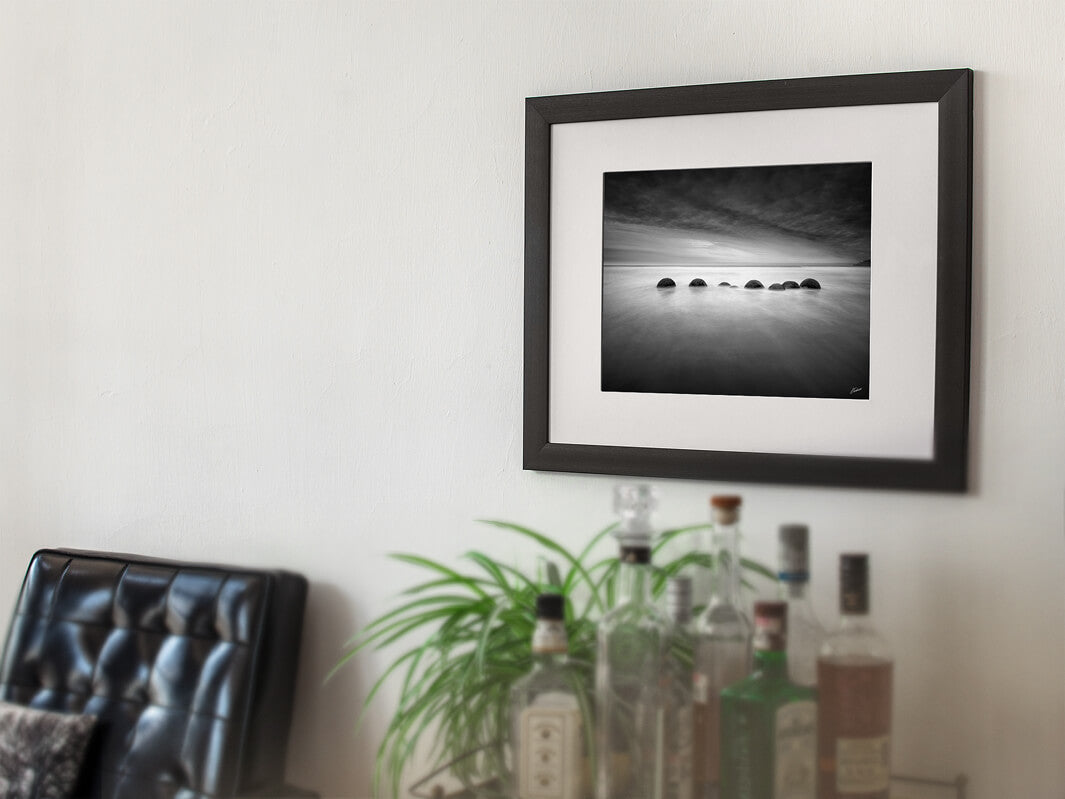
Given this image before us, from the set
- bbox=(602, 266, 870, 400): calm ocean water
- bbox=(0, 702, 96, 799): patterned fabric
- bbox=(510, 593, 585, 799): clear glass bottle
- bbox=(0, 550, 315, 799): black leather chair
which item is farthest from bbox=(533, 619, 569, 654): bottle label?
bbox=(0, 702, 96, 799): patterned fabric

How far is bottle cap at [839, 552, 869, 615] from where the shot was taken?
3.31ft

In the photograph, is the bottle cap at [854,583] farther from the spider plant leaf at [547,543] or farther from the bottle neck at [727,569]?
the spider plant leaf at [547,543]

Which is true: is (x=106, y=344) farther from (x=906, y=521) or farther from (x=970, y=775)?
(x=970, y=775)

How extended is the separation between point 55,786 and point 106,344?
62 cm

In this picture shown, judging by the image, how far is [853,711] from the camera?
983mm

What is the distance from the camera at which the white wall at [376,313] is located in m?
1.16

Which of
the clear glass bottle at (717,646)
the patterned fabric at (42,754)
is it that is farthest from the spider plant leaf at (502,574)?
the patterned fabric at (42,754)

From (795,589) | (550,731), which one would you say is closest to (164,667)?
(550,731)

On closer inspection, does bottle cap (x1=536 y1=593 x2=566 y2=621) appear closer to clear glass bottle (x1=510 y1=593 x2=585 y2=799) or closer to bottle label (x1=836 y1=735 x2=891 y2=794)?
clear glass bottle (x1=510 y1=593 x2=585 y2=799)

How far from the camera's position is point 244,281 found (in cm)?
148

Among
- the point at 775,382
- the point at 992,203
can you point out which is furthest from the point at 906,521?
the point at 992,203

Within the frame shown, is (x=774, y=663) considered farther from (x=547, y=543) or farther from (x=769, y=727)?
(x=547, y=543)

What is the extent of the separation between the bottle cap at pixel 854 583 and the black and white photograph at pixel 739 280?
250 mm

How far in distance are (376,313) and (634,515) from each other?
51 cm
